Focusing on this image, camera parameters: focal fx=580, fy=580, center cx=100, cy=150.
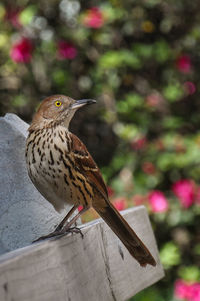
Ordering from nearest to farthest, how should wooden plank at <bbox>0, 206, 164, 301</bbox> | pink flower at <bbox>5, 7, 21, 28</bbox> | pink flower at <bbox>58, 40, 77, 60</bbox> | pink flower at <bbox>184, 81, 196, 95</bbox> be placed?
wooden plank at <bbox>0, 206, 164, 301</bbox>
pink flower at <bbox>5, 7, 21, 28</bbox>
pink flower at <bbox>58, 40, 77, 60</bbox>
pink flower at <bbox>184, 81, 196, 95</bbox>

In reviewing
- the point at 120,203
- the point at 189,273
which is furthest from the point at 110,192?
the point at 189,273

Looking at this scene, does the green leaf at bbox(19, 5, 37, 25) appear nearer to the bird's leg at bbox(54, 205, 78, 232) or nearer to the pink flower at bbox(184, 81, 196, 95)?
the pink flower at bbox(184, 81, 196, 95)

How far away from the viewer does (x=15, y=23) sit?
4.60 metres

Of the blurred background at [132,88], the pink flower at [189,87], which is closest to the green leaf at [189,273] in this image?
the blurred background at [132,88]

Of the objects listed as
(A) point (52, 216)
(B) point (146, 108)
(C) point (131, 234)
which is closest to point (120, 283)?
(C) point (131, 234)

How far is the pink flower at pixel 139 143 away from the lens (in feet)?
15.0

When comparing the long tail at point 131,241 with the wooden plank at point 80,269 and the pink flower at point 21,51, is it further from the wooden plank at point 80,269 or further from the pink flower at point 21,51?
the pink flower at point 21,51

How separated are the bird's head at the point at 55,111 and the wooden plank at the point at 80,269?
47 centimetres

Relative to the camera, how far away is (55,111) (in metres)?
2.35

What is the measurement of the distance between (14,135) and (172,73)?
3.16 meters

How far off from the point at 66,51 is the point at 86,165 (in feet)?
8.66

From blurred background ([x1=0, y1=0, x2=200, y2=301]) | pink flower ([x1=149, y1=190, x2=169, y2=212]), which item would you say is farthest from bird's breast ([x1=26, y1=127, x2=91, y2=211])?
pink flower ([x1=149, y1=190, x2=169, y2=212])

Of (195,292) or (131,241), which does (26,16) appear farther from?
(131,241)

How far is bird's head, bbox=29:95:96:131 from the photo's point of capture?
7.55 feet
